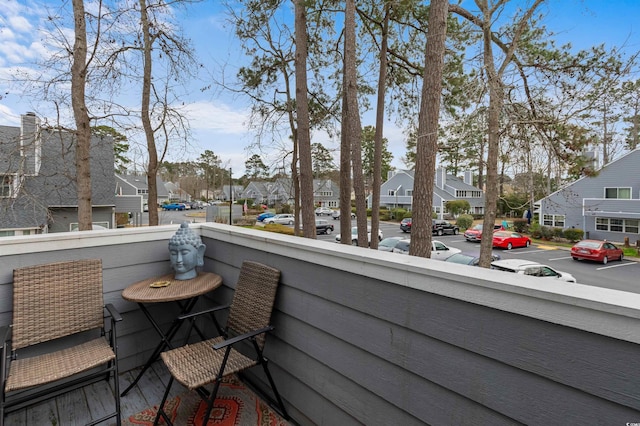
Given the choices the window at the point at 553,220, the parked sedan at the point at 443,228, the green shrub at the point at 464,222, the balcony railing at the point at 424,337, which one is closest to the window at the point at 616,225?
the window at the point at 553,220

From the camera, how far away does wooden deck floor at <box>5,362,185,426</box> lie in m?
1.98

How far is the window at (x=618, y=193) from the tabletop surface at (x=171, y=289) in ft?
63.5

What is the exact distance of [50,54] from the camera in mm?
4457

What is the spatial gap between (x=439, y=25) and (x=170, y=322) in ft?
13.5

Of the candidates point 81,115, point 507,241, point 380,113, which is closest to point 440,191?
point 507,241

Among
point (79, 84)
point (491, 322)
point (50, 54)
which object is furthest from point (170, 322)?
point (50, 54)

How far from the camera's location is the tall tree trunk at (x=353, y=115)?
17.5ft

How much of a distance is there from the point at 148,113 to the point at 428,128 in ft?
19.0

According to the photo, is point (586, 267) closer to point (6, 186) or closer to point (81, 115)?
point (81, 115)

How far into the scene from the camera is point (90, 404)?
6.98 feet

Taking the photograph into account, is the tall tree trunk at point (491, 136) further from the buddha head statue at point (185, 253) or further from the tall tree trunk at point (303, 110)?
the buddha head statue at point (185, 253)

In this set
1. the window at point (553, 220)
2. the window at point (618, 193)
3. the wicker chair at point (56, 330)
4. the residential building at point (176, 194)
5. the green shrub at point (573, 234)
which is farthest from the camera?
the residential building at point (176, 194)

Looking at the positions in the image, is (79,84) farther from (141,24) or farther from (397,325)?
(397,325)

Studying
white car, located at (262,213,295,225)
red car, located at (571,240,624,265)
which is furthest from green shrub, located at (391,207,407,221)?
red car, located at (571,240,624,265)
